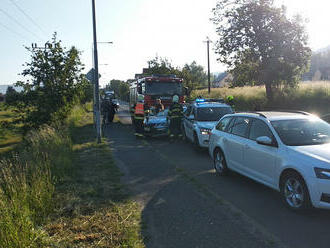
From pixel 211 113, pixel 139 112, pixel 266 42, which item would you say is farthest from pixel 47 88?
pixel 266 42

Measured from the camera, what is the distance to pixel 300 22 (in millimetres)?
23875

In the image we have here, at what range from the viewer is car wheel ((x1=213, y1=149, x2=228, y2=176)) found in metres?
7.65

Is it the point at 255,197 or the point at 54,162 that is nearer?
the point at 255,197

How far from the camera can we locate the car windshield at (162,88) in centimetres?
1800

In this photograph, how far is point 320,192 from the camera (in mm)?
4656

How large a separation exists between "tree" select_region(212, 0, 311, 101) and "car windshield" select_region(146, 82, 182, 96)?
897 cm

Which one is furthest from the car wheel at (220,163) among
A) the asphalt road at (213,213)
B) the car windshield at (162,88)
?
the car windshield at (162,88)

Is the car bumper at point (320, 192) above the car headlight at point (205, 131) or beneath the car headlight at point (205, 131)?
beneath

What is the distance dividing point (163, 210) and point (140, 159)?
4614 mm

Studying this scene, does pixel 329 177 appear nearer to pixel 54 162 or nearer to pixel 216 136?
pixel 216 136

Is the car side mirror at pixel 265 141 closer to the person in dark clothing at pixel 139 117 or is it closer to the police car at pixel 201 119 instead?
the police car at pixel 201 119

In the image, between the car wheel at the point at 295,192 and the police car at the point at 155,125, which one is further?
the police car at the point at 155,125

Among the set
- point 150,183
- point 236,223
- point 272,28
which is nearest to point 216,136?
point 150,183

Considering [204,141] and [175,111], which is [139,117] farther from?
[204,141]
